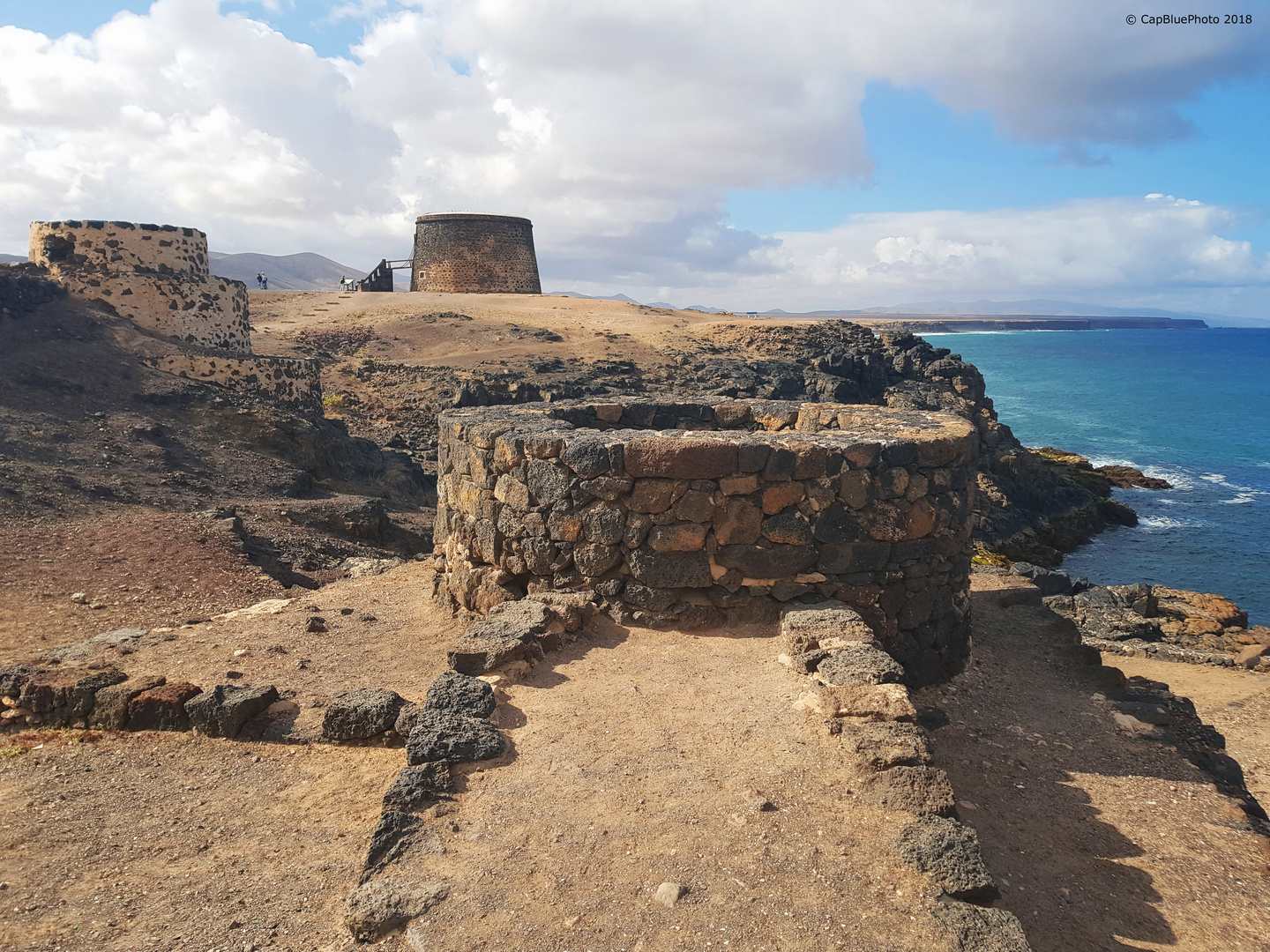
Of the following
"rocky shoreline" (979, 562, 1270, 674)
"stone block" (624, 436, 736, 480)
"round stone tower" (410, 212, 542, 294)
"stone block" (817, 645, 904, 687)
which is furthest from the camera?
"round stone tower" (410, 212, 542, 294)

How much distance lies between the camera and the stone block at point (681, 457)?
256 inches

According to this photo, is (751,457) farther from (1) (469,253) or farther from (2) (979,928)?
(1) (469,253)

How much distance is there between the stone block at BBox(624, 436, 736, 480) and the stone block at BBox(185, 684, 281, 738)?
282cm

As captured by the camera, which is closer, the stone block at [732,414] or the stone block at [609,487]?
the stone block at [609,487]

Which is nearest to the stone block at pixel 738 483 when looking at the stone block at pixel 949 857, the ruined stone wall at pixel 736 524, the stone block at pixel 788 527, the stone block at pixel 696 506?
the ruined stone wall at pixel 736 524

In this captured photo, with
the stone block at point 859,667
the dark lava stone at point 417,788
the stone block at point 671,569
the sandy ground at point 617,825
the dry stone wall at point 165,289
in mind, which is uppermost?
the dry stone wall at point 165,289

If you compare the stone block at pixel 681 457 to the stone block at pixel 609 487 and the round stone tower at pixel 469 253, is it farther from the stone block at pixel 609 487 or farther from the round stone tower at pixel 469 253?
the round stone tower at pixel 469 253

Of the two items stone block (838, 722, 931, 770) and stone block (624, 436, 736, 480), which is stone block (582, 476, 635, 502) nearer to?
stone block (624, 436, 736, 480)

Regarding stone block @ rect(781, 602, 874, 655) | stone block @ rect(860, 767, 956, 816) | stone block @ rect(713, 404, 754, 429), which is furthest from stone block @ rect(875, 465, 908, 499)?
stone block @ rect(713, 404, 754, 429)

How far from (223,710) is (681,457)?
11.8 ft

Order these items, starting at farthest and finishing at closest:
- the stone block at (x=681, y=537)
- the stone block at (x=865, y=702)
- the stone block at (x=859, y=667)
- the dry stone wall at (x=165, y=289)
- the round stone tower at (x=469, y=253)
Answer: the round stone tower at (x=469, y=253)
the dry stone wall at (x=165, y=289)
the stone block at (x=681, y=537)
the stone block at (x=859, y=667)
the stone block at (x=865, y=702)

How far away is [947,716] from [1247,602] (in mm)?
16730

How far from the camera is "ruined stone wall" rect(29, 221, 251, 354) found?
18188 mm

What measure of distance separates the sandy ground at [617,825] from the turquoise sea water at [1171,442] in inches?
614
